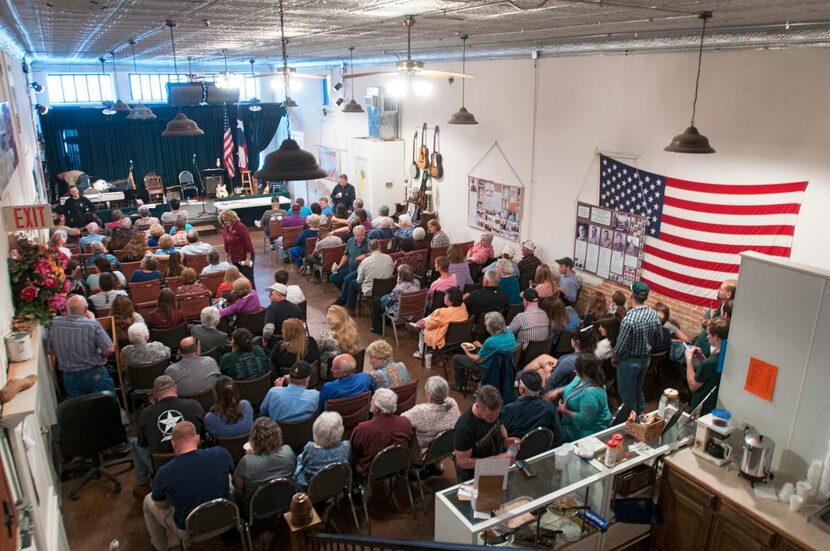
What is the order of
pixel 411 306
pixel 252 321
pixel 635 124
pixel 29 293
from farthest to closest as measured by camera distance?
1. pixel 411 306
2. pixel 635 124
3. pixel 252 321
4. pixel 29 293

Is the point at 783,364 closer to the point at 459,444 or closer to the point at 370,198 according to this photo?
the point at 459,444

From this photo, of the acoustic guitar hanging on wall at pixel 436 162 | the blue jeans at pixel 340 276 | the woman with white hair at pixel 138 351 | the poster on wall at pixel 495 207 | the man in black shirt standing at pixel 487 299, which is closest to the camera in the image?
the woman with white hair at pixel 138 351

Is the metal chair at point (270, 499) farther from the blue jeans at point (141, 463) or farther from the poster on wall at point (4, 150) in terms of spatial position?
the poster on wall at point (4, 150)

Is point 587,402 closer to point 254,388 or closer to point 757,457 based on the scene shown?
point 757,457

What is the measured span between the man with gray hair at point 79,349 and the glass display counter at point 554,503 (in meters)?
3.81

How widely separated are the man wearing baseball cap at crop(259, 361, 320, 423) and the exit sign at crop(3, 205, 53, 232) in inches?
107

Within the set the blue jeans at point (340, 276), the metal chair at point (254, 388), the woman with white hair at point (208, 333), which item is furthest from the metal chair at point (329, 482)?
the blue jeans at point (340, 276)

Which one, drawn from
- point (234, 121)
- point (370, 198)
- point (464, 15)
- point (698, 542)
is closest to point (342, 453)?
point (698, 542)

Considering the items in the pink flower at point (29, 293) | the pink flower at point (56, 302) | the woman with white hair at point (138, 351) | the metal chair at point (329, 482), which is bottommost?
the metal chair at point (329, 482)

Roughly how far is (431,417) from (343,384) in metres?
0.86

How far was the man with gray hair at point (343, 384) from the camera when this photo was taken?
16.7 feet

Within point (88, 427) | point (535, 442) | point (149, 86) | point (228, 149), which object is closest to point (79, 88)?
point (149, 86)

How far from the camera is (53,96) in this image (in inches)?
671

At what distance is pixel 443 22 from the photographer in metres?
6.42
